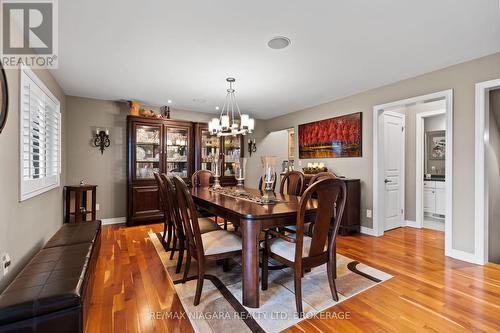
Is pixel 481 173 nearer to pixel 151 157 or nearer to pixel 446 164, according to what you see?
pixel 446 164

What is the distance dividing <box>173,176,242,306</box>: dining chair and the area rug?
16cm

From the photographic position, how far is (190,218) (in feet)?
6.53

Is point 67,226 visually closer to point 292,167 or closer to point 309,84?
point 309,84

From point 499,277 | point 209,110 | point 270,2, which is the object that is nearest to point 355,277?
point 499,277

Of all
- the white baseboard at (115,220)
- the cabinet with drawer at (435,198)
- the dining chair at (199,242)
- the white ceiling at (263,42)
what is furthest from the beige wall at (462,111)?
the white baseboard at (115,220)

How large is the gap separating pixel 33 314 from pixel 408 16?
10.5ft

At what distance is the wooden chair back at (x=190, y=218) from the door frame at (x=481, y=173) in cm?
303

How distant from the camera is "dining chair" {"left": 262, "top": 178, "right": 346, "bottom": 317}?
1.79 m

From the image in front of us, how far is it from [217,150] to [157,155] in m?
1.29

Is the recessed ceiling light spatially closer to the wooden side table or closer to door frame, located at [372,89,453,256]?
door frame, located at [372,89,453,256]

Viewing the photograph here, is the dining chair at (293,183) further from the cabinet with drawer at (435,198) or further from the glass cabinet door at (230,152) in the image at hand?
the cabinet with drawer at (435,198)

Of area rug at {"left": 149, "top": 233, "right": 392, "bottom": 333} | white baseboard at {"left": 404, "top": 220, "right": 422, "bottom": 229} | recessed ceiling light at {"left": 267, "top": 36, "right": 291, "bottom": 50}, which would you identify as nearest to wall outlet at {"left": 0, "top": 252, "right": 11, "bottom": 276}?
area rug at {"left": 149, "top": 233, "right": 392, "bottom": 333}

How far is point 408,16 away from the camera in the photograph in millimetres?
1993

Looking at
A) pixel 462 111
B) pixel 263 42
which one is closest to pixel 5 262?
pixel 263 42
